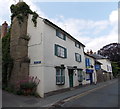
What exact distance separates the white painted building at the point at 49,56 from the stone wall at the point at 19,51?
44 cm

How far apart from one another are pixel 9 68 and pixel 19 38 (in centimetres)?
319

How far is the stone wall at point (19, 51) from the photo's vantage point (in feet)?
42.1

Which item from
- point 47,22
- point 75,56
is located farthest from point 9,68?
point 75,56

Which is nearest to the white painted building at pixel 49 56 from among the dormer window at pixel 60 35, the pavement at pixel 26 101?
the dormer window at pixel 60 35

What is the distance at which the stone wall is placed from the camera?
12836mm

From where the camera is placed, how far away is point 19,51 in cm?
1330

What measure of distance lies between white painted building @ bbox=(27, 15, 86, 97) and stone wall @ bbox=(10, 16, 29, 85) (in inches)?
17.3

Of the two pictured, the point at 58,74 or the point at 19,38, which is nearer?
the point at 19,38

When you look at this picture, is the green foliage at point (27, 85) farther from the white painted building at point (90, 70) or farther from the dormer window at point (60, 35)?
the white painted building at point (90, 70)

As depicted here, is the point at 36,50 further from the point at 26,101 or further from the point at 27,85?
the point at 26,101

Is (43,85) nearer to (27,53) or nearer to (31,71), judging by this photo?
(31,71)

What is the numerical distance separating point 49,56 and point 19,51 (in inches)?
119

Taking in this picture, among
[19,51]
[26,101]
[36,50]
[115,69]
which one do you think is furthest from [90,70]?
[115,69]

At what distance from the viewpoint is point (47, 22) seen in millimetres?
13602
